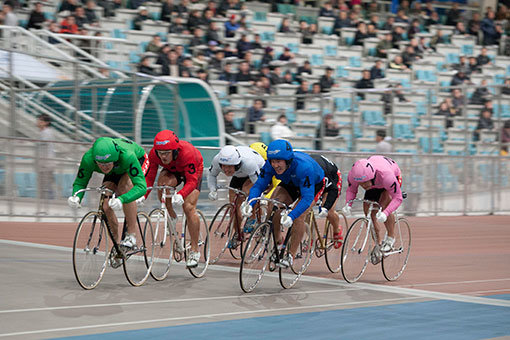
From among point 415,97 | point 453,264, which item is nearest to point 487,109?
point 415,97

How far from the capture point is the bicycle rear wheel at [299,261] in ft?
27.6

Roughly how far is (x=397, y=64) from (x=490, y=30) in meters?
6.56

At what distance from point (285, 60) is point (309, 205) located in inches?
496

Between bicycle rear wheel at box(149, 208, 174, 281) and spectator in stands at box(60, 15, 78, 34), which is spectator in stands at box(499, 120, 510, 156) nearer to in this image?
spectator in stands at box(60, 15, 78, 34)

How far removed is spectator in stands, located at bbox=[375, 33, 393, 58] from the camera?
23.5m

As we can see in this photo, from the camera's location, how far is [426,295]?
27.6 feet

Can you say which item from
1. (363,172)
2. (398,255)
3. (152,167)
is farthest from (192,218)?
(398,255)

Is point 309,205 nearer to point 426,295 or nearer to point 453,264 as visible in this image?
point 426,295

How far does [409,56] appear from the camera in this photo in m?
23.9

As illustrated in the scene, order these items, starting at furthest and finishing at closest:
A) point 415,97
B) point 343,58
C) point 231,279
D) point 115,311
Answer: point 343,58, point 415,97, point 231,279, point 115,311

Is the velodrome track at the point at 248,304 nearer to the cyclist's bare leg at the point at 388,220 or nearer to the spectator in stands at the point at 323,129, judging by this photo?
the cyclist's bare leg at the point at 388,220

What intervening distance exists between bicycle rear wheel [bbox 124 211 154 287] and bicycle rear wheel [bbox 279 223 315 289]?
55.2 inches

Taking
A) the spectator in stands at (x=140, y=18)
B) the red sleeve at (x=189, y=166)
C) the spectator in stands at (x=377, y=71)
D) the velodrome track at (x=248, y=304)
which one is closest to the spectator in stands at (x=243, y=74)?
the spectator in stands at (x=140, y=18)

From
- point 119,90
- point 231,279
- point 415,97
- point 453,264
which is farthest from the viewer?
point 415,97
